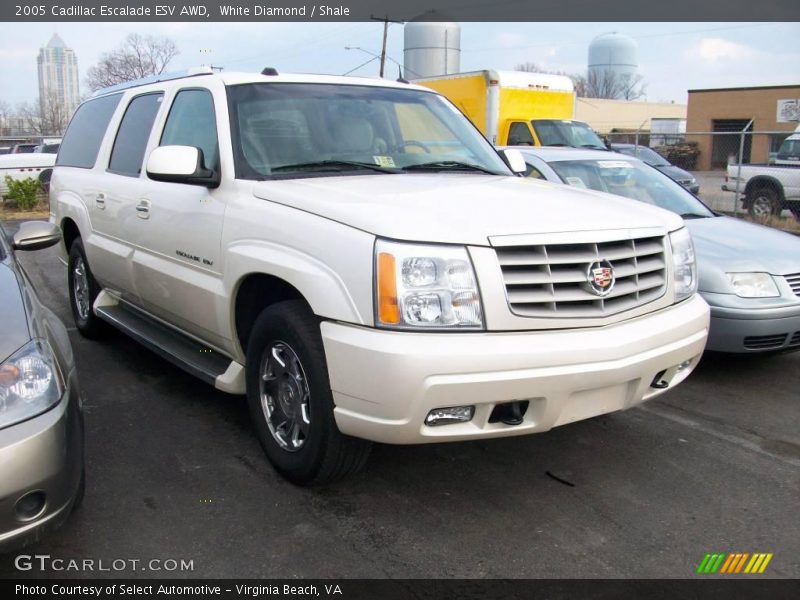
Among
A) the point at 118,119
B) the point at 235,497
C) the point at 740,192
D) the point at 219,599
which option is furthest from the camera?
the point at 740,192

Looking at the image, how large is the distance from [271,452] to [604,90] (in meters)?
78.0

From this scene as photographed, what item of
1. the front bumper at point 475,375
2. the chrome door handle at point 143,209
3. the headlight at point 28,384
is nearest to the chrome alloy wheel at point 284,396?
the front bumper at point 475,375

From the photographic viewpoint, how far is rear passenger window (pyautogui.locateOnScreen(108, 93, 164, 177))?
5.05 metres

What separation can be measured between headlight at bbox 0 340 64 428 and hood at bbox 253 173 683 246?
1236 millimetres

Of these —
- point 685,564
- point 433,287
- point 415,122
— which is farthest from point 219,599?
point 415,122

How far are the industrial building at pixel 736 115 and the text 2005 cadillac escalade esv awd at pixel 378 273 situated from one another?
3080cm

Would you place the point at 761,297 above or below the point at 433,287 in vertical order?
below

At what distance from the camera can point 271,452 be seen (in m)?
3.74

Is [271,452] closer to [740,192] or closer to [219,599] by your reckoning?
[219,599]

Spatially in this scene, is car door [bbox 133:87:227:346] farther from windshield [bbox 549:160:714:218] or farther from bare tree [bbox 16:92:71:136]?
bare tree [bbox 16:92:71:136]

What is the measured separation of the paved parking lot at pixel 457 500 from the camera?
10.1ft

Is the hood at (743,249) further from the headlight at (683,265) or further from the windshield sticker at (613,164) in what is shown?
the headlight at (683,265)

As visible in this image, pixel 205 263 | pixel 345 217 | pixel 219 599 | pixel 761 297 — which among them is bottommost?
pixel 219 599

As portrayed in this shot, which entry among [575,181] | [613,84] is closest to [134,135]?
[575,181]
